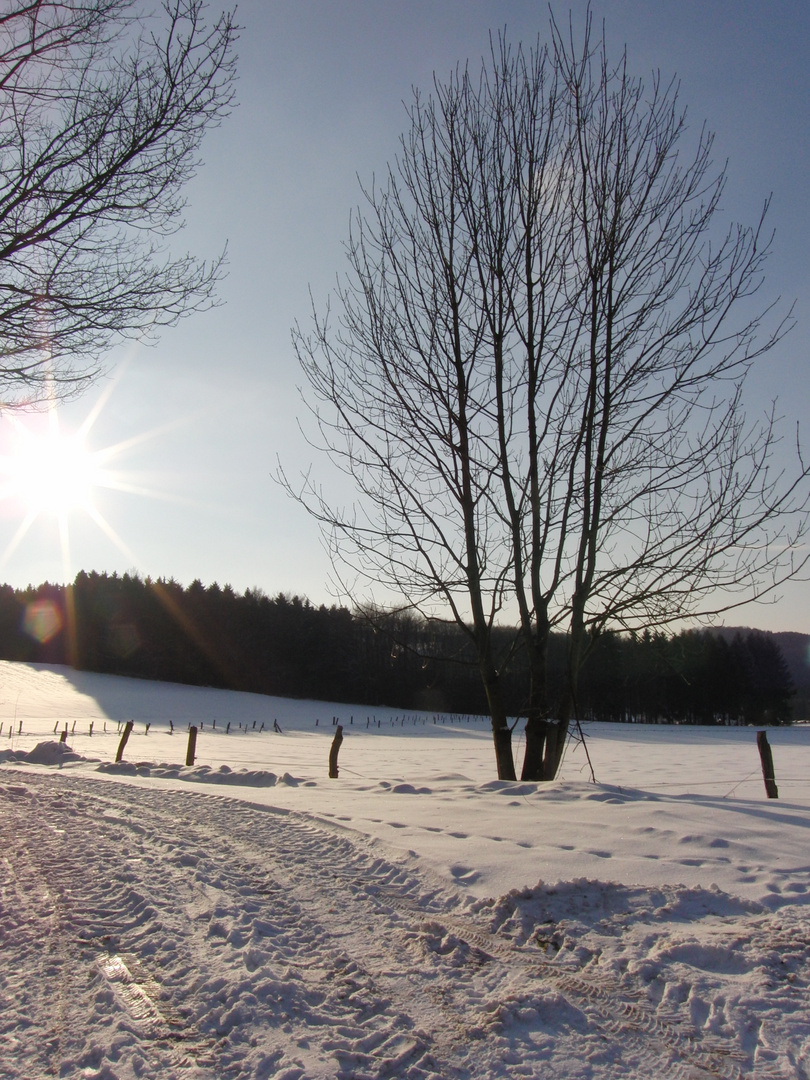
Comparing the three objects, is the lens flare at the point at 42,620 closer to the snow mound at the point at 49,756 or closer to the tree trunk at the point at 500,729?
the snow mound at the point at 49,756

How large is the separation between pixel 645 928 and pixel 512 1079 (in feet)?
5.28

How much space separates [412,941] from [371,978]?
500 mm

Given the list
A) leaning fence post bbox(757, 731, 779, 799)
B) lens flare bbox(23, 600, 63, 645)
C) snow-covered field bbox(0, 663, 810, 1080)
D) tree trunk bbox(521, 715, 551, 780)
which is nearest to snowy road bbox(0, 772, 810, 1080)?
snow-covered field bbox(0, 663, 810, 1080)

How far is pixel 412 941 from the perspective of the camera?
3811mm

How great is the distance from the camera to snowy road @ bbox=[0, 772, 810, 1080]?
2670 mm

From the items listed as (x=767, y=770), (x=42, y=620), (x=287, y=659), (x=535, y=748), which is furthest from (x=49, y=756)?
(x=42, y=620)

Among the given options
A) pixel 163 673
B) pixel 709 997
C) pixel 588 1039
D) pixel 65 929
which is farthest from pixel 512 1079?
pixel 163 673

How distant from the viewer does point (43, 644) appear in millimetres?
84938

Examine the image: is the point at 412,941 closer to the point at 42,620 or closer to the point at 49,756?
the point at 49,756

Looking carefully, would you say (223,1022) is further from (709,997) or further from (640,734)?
(640,734)

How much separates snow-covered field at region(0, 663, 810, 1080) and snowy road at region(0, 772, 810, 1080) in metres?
0.01

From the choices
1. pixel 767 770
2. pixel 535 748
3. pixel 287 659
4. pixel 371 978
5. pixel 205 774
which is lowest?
pixel 205 774

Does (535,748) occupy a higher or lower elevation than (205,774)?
higher

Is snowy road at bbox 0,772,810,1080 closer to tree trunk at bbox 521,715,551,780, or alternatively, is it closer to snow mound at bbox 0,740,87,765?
tree trunk at bbox 521,715,551,780
